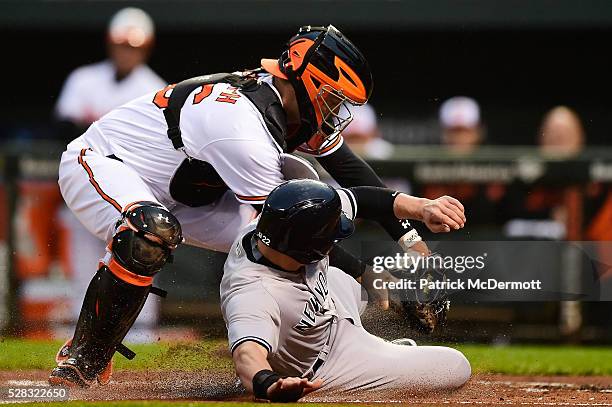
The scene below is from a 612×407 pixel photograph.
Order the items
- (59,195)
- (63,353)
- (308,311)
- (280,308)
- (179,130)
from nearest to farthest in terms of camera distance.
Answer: (280,308) → (308,311) → (179,130) → (63,353) → (59,195)

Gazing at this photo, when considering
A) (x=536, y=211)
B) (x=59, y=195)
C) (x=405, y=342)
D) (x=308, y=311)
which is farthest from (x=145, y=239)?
(x=536, y=211)

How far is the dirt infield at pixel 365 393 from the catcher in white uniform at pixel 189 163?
216 millimetres

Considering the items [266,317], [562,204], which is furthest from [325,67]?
[562,204]

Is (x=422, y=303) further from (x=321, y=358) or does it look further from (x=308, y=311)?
(x=308, y=311)

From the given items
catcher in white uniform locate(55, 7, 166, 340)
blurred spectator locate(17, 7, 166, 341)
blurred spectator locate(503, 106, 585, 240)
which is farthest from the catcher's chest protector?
blurred spectator locate(503, 106, 585, 240)

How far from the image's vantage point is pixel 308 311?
16.5ft

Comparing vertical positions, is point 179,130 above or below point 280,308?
above

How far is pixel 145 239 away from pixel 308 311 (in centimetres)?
80

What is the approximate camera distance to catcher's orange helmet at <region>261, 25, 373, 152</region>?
214 inches

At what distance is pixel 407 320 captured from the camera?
19.4 ft

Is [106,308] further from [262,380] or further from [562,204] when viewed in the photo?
[562,204]

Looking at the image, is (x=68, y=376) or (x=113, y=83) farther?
(x=113, y=83)

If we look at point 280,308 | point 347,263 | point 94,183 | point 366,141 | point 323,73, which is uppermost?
point 323,73

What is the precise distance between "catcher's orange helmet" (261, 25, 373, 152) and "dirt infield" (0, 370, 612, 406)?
1371 millimetres
